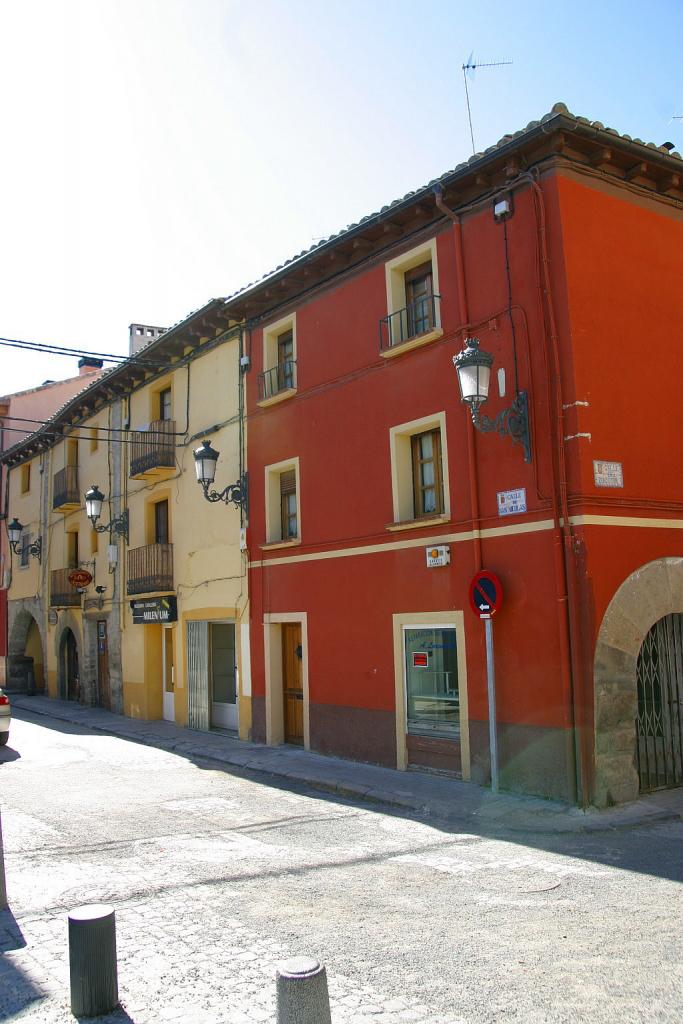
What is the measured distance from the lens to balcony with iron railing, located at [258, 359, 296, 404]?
14.1 meters

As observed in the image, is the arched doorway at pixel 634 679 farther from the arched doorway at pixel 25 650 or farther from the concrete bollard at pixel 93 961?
the arched doorway at pixel 25 650

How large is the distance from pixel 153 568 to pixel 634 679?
10.8 meters

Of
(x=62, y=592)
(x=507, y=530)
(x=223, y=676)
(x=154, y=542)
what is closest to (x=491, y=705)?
(x=507, y=530)

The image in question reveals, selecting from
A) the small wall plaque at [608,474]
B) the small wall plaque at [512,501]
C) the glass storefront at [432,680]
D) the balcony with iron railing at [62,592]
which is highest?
the small wall plaque at [608,474]

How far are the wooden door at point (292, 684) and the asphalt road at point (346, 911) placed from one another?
390cm

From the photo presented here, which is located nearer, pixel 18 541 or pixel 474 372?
pixel 474 372

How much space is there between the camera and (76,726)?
18.1 m

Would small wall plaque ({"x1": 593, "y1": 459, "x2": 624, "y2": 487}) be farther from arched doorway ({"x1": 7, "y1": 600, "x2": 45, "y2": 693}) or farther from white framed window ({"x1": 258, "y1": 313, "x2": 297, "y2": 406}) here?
arched doorway ({"x1": 7, "y1": 600, "x2": 45, "y2": 693})

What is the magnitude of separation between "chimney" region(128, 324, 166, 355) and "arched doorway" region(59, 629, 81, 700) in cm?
803

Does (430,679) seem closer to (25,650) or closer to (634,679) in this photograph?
(634,679)

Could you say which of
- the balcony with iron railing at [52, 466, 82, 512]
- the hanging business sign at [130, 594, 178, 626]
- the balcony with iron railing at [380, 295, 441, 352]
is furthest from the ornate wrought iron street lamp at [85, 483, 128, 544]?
the balcony with iron railing at [380, 295, 441, 352]

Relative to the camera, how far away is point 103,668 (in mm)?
21250

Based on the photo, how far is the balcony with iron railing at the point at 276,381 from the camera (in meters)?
14.1

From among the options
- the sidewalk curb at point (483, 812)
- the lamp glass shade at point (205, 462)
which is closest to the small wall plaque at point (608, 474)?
Answer: the sidewalk curb at point (483, 812)
